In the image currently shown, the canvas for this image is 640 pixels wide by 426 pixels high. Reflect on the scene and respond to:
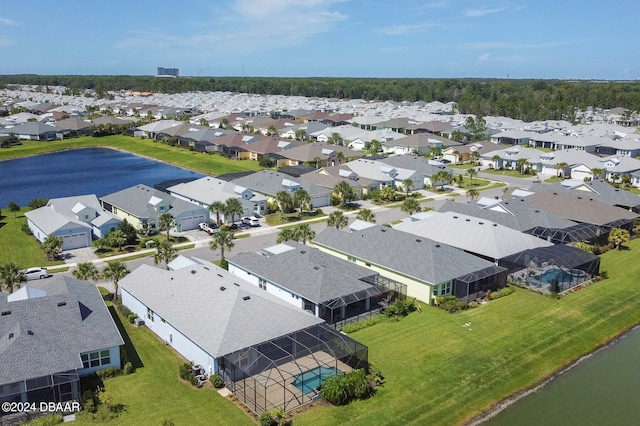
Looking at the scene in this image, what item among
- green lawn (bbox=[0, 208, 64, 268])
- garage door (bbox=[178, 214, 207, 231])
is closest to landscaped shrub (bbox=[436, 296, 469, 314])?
garage door (bbox=[178, 214, 207, 231])

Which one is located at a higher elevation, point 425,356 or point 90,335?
point 90,335

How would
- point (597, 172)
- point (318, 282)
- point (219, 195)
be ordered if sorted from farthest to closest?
1. point (597, 172)
2. point (219, 195)
3. point (318, 282)

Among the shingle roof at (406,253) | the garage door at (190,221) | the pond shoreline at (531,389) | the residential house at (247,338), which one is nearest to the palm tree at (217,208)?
the garage door at (190,221)

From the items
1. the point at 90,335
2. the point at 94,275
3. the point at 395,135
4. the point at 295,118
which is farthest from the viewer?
the point at 295,118

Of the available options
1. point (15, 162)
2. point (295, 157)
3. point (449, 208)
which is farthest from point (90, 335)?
point (15, 162)

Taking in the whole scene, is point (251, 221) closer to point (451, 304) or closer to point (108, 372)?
point (451, 304)

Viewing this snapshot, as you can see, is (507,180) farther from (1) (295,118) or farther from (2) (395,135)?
(1) (295,118)

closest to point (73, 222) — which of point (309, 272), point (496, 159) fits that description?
point (309, 272)

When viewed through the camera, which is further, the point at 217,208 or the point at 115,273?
the point at 217,208
